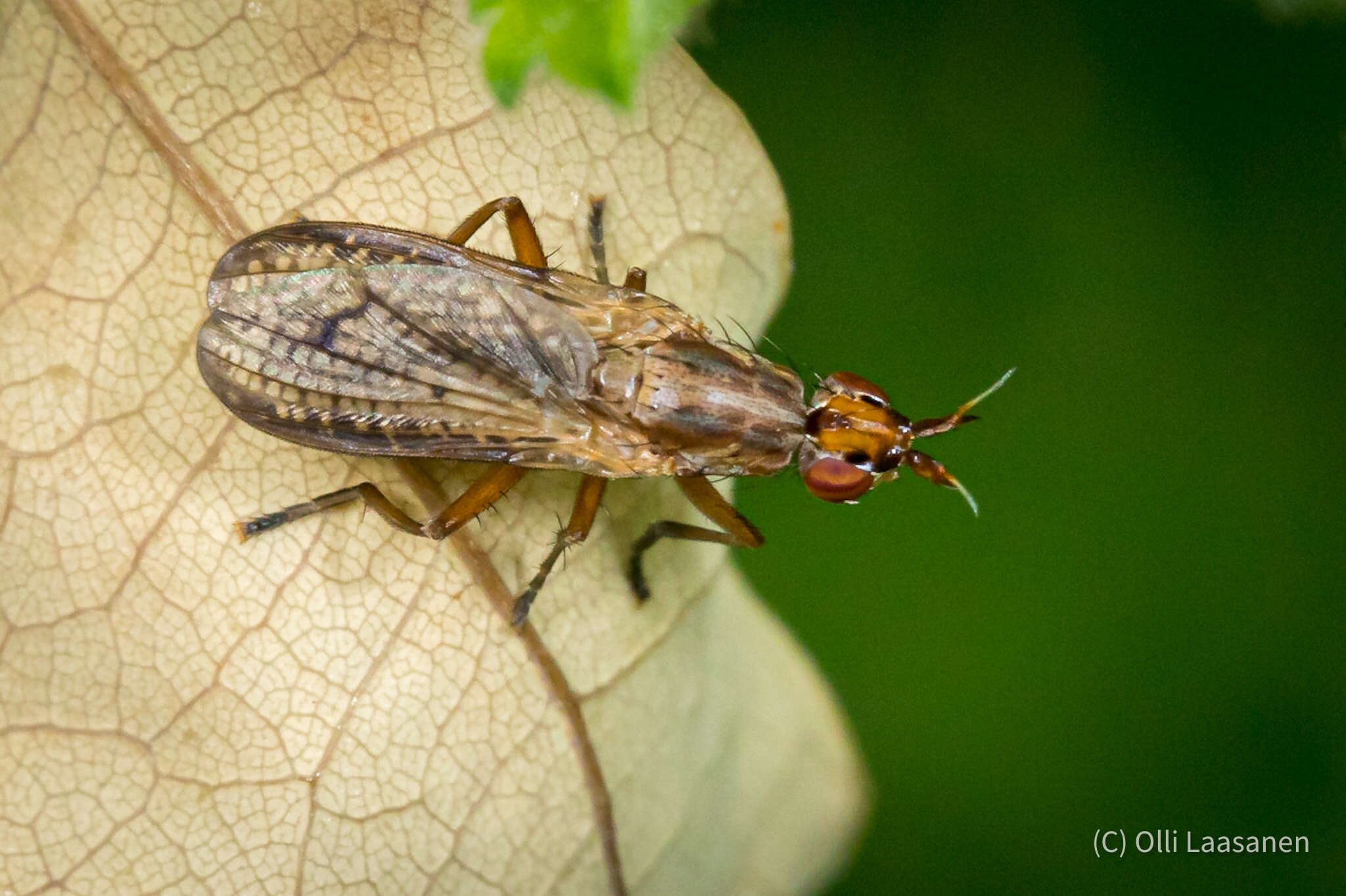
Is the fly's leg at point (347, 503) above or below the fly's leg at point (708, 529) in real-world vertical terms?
below

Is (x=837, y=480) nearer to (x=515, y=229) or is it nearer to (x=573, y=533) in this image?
(x=573, y=533)

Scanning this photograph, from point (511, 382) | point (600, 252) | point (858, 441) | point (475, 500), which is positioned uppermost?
point (600, 252)

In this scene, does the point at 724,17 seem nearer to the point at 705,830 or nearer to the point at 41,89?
the point at 41,89

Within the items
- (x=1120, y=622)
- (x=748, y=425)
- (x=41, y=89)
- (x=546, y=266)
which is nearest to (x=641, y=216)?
(x=546, y=266)

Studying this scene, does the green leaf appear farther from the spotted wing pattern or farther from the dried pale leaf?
the spotted wing pattern

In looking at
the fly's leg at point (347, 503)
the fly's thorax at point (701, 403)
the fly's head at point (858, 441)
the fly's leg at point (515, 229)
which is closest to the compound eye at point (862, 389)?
the fly's head at point (858, 441)

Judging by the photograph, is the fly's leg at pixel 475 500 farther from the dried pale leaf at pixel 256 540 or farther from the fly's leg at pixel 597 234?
the fly's leg at pixel 597 234

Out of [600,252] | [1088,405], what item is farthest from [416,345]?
[1088,405]

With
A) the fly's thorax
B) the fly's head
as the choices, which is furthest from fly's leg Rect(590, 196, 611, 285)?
the fly's head
